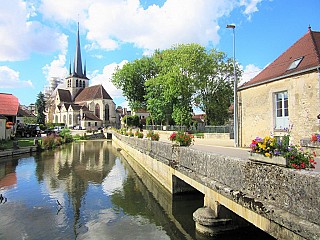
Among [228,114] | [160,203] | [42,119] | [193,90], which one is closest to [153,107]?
[193,90]

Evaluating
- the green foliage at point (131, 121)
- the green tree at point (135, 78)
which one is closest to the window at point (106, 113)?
the green foliage at point (131, 121)

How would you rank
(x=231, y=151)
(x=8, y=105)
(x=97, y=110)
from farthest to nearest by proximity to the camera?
(x=97, y=110) < (x=8, y=105) < (x=231, y=151)

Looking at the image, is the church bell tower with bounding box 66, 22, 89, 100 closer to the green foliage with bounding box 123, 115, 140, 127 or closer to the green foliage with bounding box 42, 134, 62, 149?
the green foliage with bounding box 123, 115, 140, 127

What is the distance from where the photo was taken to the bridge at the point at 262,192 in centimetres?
397

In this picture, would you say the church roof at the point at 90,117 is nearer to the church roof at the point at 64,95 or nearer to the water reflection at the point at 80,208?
the church roof at the point at 64,95

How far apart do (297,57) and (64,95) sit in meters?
89.2

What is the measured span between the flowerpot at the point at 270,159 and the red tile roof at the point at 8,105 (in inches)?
1641

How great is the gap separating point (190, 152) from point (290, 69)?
9.20 meters

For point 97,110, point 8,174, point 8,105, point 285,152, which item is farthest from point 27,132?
point 285,152

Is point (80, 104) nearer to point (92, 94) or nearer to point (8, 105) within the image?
point (92, 94)

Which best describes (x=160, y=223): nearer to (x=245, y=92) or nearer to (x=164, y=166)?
(x=164, y=166)

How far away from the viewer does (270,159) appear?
16.1 ft

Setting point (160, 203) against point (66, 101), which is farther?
point (66, 101)

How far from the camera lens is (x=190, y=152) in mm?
9234
